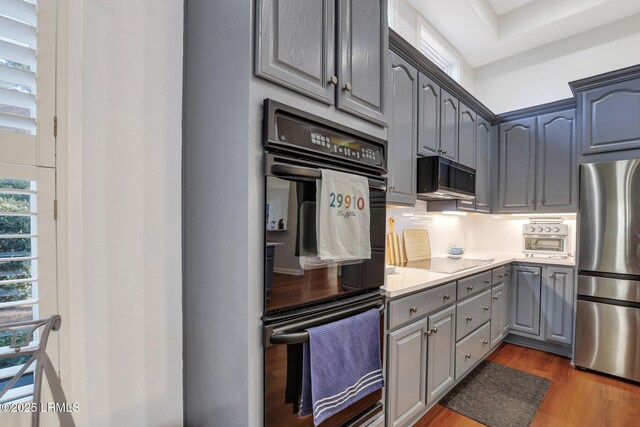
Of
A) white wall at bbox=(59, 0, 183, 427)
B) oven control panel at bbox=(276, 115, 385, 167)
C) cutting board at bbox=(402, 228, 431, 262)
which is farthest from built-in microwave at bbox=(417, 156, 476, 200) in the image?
white wall at bbox=(59, 0, 183, 427)

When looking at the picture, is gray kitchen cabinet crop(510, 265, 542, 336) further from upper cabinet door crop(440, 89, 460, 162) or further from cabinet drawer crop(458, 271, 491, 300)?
upper cabinet door crop(440, 89, 460, 162)

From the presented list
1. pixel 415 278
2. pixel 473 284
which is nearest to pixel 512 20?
pixel 473 284

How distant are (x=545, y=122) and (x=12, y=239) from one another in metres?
4.02

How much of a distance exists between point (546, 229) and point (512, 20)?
2283 mm

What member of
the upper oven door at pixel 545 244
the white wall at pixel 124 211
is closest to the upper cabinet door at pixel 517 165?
the upper oven door at pixel 545 244

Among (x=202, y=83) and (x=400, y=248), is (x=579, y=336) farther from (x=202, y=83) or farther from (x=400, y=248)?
(x=202, y=83)

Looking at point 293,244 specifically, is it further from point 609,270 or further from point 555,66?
point 555,66

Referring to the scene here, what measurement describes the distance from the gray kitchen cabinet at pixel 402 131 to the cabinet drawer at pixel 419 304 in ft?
2.07

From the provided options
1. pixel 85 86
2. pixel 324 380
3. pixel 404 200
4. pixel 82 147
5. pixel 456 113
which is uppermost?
pixel 456 113

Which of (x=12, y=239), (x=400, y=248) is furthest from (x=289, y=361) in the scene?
(x=400, y=248)

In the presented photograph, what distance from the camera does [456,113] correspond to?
106 inches

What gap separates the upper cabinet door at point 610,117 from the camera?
2.43 meters

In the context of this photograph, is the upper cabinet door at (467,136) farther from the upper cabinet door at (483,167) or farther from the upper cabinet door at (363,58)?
the upper cabinet door at (363,58)

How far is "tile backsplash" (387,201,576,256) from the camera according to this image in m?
2.82
